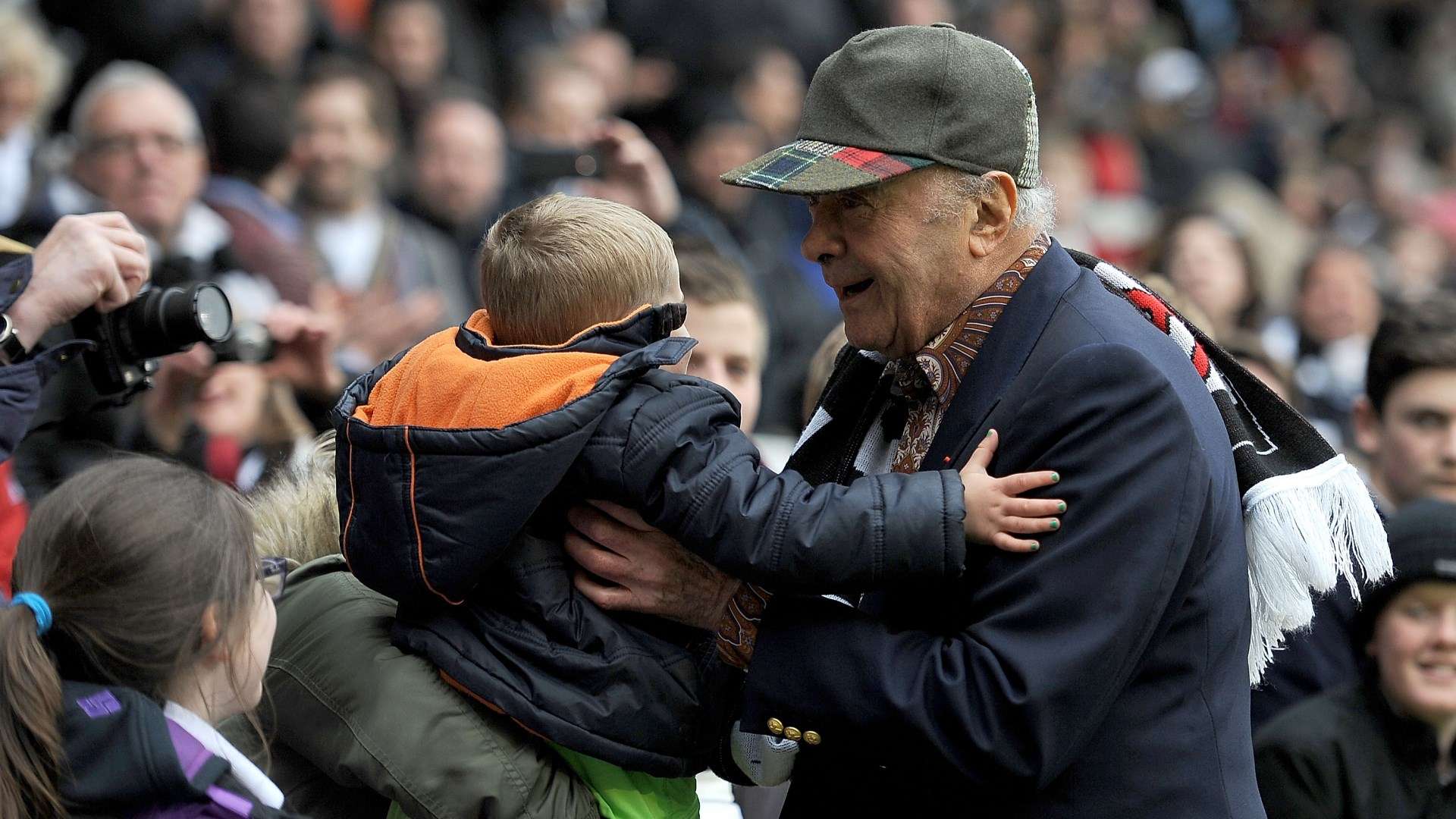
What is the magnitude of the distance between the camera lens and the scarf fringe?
1.66m

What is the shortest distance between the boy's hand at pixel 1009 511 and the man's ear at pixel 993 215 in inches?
14.7

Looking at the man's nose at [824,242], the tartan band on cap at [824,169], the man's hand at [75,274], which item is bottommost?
the man's hand at [75,274]

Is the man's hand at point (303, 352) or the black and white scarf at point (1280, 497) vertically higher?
the black and white scarf at point (1280, 497)

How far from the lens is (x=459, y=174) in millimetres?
6488

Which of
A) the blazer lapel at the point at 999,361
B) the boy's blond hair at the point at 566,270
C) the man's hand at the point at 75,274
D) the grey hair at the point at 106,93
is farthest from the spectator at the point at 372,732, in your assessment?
the grey hair at the point at 106,93

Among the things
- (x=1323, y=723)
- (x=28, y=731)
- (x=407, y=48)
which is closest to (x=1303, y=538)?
(x=1323, y=723)

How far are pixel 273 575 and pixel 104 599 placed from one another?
9.8 inches

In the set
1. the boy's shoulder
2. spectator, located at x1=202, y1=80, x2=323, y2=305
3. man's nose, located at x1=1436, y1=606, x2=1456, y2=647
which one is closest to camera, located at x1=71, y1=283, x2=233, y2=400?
the boy's shoulder

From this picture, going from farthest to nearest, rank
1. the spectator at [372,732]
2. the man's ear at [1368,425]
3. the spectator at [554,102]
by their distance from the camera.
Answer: the spectator at [554,102] → the man's ear at [1368,425] → the spectator at [372,732]

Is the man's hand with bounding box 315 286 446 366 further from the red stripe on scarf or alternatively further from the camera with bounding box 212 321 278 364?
the red stripe on scarf

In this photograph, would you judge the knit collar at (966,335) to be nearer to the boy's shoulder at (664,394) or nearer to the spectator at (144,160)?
the boy's shoulder at (664,394)

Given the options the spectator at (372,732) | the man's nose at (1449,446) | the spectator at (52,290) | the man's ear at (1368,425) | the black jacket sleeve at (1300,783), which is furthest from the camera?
the man's ear at (1368,425)

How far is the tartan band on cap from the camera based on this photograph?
212 cm

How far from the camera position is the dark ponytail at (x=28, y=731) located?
6.21 feet
